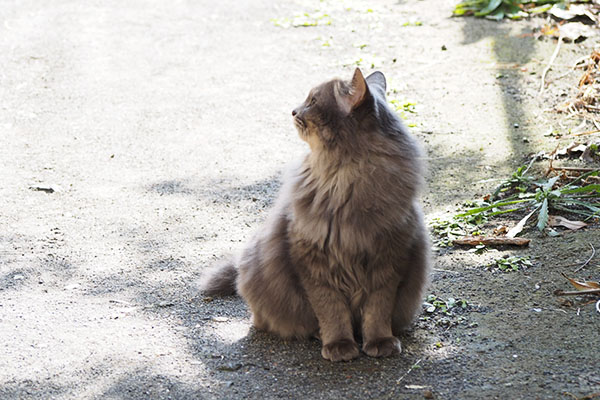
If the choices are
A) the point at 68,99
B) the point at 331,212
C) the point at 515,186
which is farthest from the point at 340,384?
the point at 68,99

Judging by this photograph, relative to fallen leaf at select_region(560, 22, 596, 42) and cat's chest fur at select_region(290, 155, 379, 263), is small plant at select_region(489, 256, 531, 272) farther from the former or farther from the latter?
fallen leaf at select_region(560, 22, 596, 42)

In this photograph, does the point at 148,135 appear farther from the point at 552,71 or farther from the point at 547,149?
the point at 552,71

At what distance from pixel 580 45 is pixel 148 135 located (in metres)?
5.00

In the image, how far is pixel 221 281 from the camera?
4371mm

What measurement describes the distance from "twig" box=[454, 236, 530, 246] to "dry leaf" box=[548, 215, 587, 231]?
300 millimetres

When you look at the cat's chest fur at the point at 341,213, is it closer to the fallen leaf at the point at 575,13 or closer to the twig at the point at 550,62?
the twig at the point at 550,62

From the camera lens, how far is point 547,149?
612 cm

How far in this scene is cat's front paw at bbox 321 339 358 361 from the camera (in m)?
3.48

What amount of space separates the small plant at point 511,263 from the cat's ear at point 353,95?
5.45ft

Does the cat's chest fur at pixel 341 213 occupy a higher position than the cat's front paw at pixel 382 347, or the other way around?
the cat's chest fur at pixel 341 213

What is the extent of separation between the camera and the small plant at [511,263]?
4395mm

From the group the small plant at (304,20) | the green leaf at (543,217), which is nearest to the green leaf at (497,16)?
the small plant at (304,20)

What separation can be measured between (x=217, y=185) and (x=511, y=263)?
8.88 ft

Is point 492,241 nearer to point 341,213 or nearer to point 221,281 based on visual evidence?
point 341,213
